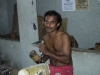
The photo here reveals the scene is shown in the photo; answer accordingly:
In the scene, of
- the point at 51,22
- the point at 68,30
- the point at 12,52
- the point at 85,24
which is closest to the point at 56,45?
the point at 51,22

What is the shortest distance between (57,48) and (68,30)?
325 centimetres

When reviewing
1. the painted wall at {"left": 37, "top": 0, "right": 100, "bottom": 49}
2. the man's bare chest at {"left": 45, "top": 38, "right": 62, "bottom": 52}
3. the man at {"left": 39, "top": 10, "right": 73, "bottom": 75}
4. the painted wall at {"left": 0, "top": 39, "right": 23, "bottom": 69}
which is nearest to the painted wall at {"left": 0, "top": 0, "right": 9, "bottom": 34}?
the painted wall at {"left": 0, "top": 39, "right": 23, "bottom": 69}

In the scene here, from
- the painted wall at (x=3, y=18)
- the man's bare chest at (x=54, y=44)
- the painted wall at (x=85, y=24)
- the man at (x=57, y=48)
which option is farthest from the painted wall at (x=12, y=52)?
the man at (x=57, y=48)

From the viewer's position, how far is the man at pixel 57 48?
2537mm

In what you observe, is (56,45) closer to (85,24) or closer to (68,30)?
(85,24)

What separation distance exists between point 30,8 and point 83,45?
7.10 feet

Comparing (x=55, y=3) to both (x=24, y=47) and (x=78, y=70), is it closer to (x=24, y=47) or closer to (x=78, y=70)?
(x=24, y=47)

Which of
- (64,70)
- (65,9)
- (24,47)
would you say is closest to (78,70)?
(64,70)

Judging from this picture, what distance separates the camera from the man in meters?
2.54

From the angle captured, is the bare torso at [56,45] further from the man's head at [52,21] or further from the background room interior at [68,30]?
the background room interior at [68,30]

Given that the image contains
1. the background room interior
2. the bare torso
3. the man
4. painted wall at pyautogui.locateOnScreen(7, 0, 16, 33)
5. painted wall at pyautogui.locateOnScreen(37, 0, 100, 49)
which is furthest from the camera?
painted wall at pyautogui.locateOnScreen(7, 0, 16, 33)

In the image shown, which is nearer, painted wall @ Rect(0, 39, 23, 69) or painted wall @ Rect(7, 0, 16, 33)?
painted wall @ Rect(0, 39, 23, 69)

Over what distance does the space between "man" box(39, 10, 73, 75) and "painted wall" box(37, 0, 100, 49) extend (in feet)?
9.27

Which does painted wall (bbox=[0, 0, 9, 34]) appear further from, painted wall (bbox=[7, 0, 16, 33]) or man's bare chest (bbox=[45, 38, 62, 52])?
man's bare chest (bbox=[45, 38, 62, 52])
